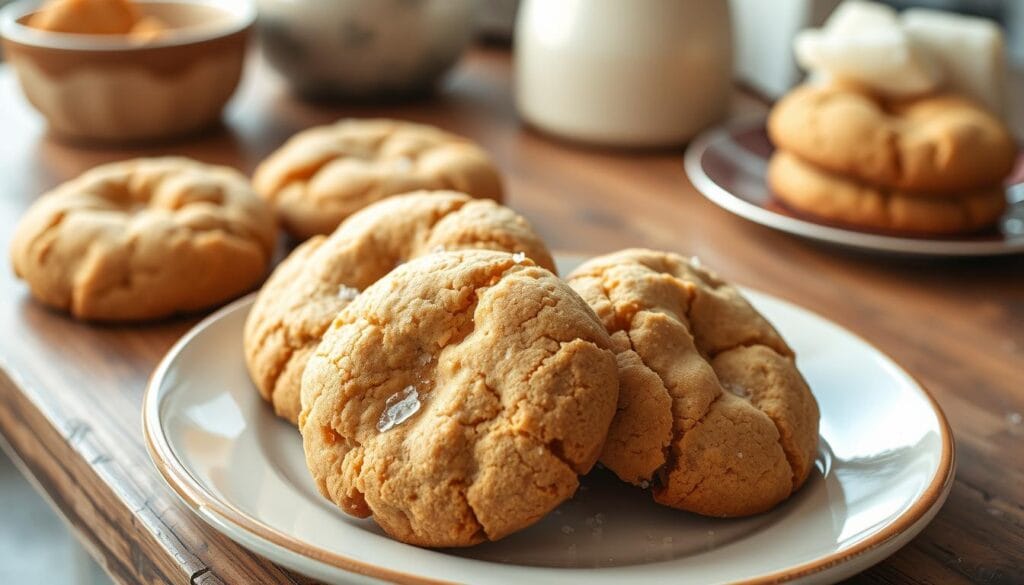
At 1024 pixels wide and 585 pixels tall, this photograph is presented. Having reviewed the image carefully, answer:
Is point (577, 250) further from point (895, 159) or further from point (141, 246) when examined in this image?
point (141, 246)

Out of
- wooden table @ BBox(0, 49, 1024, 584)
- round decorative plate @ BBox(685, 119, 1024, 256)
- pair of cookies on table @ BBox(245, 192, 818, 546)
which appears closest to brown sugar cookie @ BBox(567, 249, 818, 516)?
pair of cookies on table @ BBox(245, 192, 818, 546)

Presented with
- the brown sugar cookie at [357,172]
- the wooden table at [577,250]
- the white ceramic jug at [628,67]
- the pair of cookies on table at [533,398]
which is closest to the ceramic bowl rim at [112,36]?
the wooden table at [577,250]

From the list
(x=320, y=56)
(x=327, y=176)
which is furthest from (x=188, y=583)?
(x=320, y=56)

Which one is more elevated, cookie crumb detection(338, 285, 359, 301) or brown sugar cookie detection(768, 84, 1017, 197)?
cookie crumb detection(338, 285, 359, 301)

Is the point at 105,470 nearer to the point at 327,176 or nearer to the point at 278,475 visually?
the point at 278,475

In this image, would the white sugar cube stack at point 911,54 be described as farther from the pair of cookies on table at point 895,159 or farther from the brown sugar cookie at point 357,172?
the brown sugar cookie at point 357,172

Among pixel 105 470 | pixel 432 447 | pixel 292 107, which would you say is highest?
pixel 432 447

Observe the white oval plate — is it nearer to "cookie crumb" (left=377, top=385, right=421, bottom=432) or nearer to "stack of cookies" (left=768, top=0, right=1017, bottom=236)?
"cookie crumb" (left=377, top=385, right=421, bottom=432)
